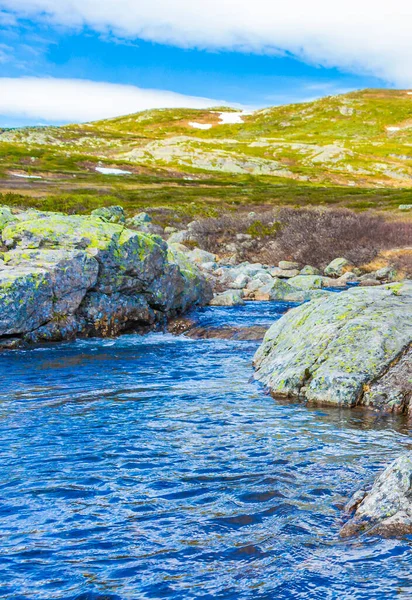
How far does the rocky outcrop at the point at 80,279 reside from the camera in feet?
63.7

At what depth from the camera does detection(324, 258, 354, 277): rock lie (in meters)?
36.5

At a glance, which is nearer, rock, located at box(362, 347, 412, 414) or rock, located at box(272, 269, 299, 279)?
rock, located at box(362, 347, 412, 414)

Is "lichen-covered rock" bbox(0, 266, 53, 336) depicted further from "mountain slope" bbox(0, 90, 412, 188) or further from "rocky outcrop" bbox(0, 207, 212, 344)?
"mountain slope" bbox(0, 90, 412, 188)

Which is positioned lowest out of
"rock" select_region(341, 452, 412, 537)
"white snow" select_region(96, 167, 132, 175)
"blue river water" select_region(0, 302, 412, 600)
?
"blue river water" select_region(0, 302, 412, 600)

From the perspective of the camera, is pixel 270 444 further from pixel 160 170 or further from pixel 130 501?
pixel 160 170

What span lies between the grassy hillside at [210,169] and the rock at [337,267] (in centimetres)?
2497

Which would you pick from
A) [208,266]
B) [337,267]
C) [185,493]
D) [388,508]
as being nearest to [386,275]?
[337,267]

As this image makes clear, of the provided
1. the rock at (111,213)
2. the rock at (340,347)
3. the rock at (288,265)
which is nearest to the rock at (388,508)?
the rock at (340,347)

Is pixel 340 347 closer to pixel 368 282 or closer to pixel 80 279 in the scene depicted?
pixel 80 279

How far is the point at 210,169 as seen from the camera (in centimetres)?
13525

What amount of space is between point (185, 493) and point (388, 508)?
2.70 metres

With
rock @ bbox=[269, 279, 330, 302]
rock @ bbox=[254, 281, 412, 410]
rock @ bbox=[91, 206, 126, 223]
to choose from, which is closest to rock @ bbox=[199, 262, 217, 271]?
rock @ bbox=[269, 279, 330, 302]

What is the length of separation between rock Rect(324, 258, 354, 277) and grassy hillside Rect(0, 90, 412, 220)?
24973 mm

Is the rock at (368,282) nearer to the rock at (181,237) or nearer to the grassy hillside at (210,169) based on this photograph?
the rock at (181,237)
